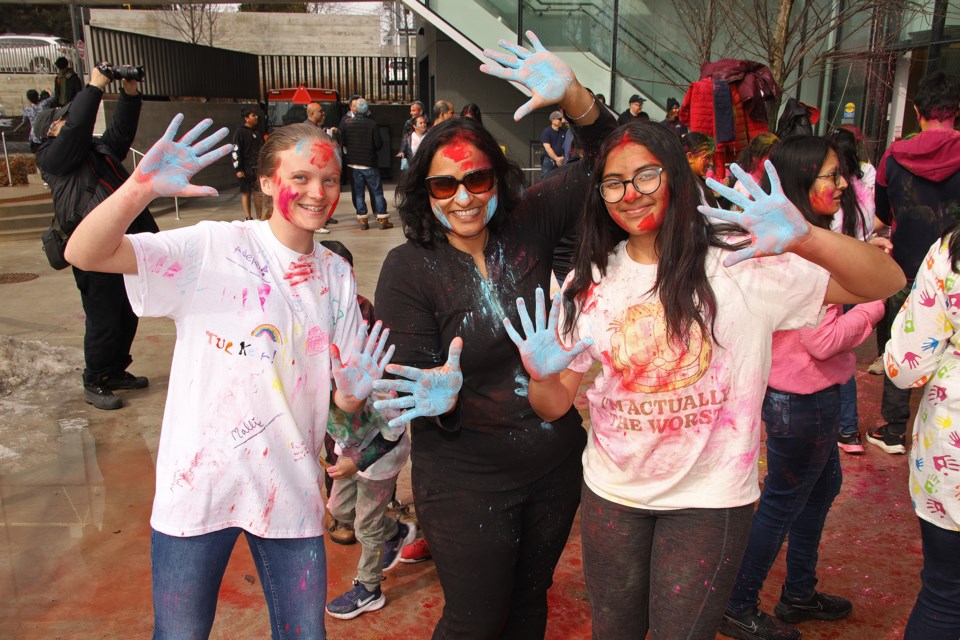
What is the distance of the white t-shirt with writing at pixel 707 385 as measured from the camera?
6.30 ft

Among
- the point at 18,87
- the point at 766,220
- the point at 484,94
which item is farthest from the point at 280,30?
the point at 766,220

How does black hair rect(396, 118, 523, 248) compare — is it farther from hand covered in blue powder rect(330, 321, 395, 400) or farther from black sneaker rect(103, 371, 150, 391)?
black sneaker rect(103, 371, 150, 391)

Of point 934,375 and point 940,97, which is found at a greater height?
point 940,97

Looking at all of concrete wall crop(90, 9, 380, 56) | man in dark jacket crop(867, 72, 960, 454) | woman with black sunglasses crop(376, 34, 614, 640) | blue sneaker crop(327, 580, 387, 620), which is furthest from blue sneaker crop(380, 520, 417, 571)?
concrete wall crop(90, 9, 380, 56)

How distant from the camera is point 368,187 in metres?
12.0

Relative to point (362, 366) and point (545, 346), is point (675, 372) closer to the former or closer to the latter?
point (545, 346)

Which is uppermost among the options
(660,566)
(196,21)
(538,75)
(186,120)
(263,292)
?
(196,21)

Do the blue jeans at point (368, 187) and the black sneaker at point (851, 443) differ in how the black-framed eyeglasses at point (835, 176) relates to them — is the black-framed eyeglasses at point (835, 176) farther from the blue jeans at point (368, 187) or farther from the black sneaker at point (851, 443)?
the blue jeans at point (368, 187)

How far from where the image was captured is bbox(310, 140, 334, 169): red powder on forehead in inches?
87.2

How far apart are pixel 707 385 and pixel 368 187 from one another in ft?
34.6

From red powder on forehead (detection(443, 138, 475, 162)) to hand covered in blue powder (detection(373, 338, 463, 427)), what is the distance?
55 centimetres

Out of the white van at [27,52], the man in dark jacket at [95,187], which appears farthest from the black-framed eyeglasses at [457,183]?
the white van at [27,52]

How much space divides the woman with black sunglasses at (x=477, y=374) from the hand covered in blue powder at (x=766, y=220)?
70 centimetres

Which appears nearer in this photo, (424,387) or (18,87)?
(424,387)
